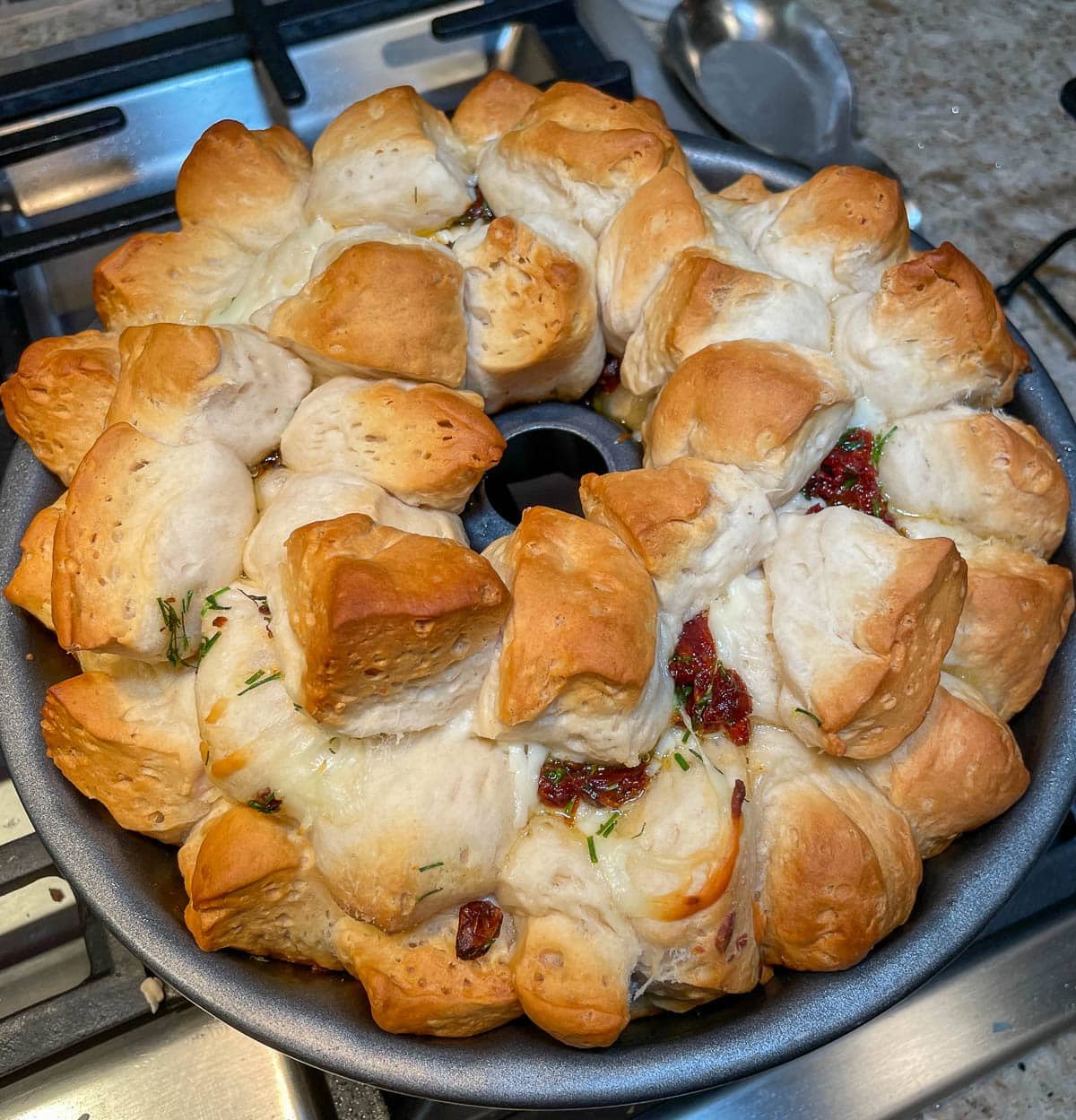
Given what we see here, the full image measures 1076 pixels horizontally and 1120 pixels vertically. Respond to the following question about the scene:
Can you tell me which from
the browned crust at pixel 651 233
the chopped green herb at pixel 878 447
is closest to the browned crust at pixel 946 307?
the chopped green herb at pixel 878 447

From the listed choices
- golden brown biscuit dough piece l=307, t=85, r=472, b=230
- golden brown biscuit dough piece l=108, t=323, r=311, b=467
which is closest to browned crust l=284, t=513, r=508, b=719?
golden brown biscuit dough piece l=108, t=323, r=311, b=467

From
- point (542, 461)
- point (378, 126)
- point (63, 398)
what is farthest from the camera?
point (542, 461)

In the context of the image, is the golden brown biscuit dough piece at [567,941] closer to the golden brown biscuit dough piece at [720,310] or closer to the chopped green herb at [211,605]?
the chopped green herb at [211,605]

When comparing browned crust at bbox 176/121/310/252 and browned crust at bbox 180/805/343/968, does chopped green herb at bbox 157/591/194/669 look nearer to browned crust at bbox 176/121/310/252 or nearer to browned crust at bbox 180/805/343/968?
browned crust at bbox 180/805/343/968

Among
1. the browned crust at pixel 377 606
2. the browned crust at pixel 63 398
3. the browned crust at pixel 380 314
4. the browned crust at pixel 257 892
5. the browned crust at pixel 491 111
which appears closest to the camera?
the browned crust at pixel 377 606

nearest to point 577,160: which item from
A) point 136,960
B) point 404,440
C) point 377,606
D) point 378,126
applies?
point 378,126

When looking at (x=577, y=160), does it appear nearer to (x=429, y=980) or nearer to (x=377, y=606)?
(x=377, y=606)
